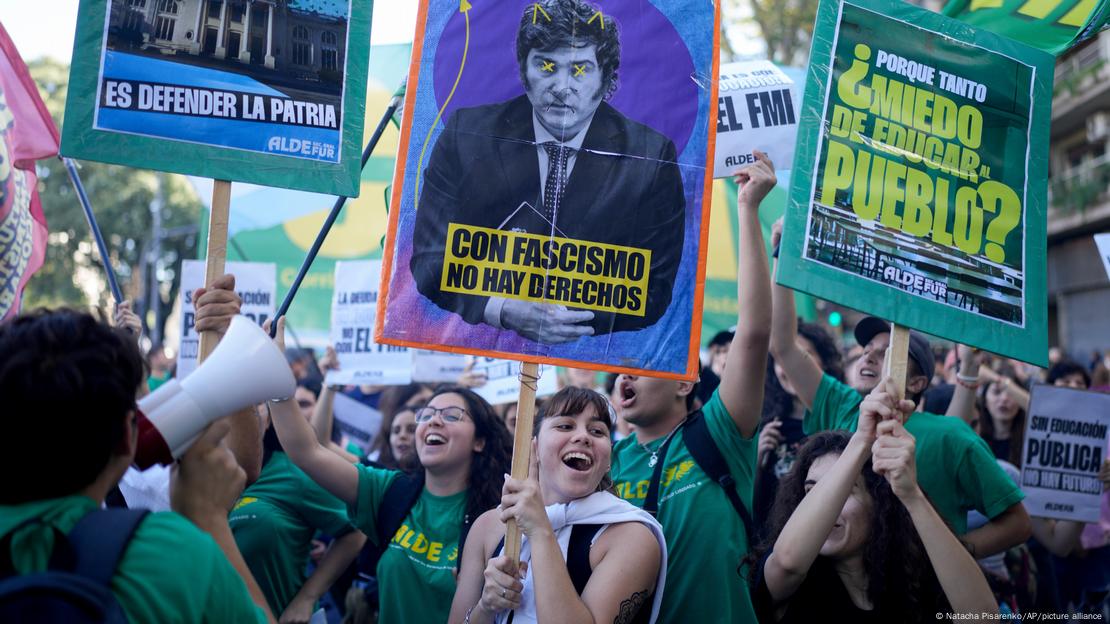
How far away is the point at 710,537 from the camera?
131 inches

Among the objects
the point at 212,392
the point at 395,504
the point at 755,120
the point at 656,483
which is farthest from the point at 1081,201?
the point at 212,392

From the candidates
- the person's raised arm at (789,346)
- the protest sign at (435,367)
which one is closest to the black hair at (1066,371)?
the person's raised arm at (789,346)

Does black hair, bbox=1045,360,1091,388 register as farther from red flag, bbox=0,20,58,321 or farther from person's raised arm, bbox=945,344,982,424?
red flag, bbox=0,20,58,321

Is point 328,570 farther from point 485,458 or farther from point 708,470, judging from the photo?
point 708,470

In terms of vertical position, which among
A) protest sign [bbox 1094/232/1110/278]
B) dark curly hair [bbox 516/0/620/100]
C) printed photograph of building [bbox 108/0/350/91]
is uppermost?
dark curly hair [bbox 516/0/620/100]

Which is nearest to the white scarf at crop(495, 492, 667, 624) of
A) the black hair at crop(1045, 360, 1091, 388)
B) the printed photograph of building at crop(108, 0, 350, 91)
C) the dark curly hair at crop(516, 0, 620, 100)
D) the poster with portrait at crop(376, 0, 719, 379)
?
the poster with portrait at crop(376, 0, 719, 379)

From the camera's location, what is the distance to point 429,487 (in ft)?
13.7

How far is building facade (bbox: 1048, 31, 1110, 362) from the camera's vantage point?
23.6 m

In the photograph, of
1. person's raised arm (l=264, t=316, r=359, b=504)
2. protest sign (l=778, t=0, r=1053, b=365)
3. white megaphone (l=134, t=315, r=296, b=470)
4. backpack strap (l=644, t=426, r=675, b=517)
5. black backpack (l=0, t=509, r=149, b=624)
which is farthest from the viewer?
person's raised arm (l=264, t=316, r=359, b=504)

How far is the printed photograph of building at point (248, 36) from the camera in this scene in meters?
3.15

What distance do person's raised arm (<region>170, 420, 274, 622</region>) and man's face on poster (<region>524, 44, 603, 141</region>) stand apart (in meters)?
1.60

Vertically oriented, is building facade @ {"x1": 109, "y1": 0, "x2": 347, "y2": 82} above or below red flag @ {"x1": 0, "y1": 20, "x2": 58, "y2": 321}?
above

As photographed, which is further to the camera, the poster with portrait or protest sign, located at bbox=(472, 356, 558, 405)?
protest sign, located at bbox=(472, 356, 558, 405)

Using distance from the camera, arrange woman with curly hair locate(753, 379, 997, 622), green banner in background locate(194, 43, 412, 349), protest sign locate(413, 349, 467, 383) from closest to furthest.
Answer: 1. woman with curly hair locate(753, 379, 997, 622)
2. protest sign locate(413, 349, 467, 383)
3. green banner in background locate(194, 43, 412, 349)
